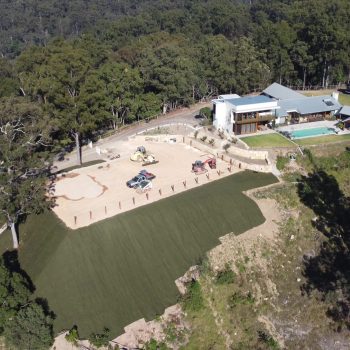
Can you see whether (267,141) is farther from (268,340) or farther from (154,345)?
(154,345)

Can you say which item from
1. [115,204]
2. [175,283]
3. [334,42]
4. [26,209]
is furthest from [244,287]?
[334,42]

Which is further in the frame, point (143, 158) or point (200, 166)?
point (143, 158)

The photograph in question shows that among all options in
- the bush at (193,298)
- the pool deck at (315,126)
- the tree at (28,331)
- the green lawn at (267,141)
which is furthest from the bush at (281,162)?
the tree at (28,331)

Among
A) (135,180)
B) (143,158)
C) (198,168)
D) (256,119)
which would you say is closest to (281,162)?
(256,119)

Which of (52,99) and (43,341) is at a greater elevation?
(52,99)

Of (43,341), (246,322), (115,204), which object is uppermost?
(115,204)

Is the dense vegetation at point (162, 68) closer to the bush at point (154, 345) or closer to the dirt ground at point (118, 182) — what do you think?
the dirt ground at point (118, 182)

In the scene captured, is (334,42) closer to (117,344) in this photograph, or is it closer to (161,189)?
(161,189)
